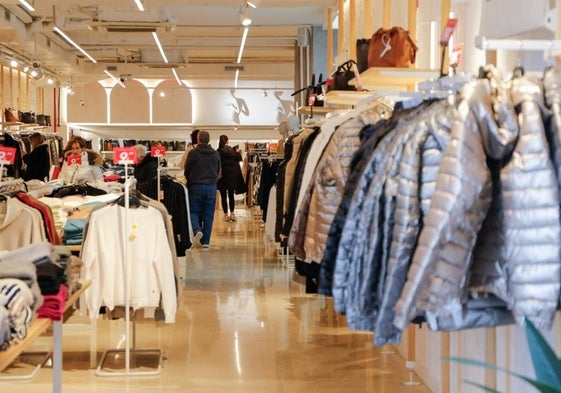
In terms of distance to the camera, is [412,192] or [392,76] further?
[392,76]

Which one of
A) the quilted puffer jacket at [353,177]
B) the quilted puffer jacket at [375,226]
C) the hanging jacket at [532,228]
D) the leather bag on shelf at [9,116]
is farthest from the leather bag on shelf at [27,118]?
the hanging jacket at [532,228]

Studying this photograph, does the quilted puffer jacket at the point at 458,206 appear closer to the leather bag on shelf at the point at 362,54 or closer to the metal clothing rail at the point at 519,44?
the metal clothing rail at the point at 519,44

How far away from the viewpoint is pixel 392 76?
491 cm

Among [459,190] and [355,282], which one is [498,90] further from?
[355,282]

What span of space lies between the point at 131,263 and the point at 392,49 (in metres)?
2.17

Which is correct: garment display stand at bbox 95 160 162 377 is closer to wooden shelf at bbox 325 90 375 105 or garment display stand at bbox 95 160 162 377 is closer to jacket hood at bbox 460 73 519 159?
wooden shelf at bbox 325 90 375 105

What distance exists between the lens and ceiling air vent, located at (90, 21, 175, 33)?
11945 mm

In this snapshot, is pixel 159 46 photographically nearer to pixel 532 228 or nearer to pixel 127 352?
pixel 127 352

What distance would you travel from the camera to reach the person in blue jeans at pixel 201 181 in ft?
41.1

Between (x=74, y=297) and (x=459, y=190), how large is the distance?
1853 millimetres

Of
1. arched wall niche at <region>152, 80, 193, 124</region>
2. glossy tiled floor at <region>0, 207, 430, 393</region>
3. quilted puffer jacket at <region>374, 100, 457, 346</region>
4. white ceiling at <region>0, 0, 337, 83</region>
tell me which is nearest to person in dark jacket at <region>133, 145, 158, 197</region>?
glossy tiled floor at <region>0, 207, 430, 393</region>

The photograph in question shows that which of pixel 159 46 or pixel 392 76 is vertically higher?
pixel 159 46

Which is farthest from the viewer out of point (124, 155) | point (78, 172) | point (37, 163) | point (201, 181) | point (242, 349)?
point (37, 163)

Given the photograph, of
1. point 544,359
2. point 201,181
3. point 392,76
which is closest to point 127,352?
point 392,76
